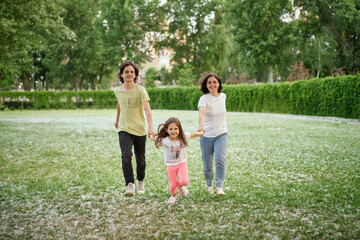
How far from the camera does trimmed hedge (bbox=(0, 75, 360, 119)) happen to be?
76.3 feet

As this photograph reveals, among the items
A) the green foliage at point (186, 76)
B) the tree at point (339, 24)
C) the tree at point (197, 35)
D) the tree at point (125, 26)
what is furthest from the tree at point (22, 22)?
the tree at point (339, 24)

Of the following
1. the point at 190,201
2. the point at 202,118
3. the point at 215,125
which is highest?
the point at 202,118

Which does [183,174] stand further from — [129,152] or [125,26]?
[125,26]

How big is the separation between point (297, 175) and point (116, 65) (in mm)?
52440

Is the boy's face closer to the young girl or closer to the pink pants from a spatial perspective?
the young girl

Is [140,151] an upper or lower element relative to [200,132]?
lower

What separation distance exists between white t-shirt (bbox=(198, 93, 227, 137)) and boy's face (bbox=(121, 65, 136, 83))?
1.21 meters

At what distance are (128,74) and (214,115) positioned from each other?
1.54 meters

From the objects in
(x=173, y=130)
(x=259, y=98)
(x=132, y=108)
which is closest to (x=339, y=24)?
(x=259, y=98)

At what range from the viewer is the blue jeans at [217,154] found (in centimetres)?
543

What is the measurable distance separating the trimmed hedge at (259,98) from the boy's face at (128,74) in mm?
19880

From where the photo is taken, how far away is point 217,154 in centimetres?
544

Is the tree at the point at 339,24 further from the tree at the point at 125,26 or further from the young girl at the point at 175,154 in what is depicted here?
the young girl at the point at 175,154

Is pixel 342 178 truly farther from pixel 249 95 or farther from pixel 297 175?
pixel 249 95
